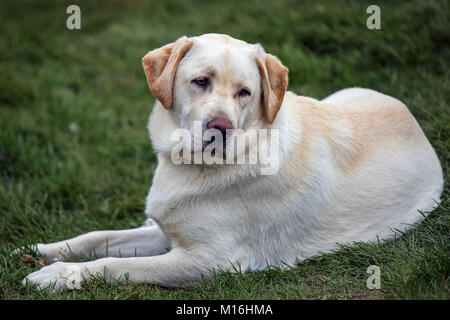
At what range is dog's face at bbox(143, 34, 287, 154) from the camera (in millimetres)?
3379

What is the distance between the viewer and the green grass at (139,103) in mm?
3580

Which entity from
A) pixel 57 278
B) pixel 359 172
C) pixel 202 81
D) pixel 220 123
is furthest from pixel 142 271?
pixel 359 172

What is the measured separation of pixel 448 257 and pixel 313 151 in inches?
42.9

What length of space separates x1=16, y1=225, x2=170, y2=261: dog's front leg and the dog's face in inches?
40.5

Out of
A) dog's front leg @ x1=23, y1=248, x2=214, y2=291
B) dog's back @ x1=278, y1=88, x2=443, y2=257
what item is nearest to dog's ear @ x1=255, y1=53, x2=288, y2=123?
dog's back @ x1=278, y1=88, x2=443, y2=257

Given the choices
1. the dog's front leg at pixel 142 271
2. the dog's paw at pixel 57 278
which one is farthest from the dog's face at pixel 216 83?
the dog's paw at pixel 57 278

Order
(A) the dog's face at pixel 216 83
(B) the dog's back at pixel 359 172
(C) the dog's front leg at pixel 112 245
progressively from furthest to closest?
(C) the dog's front leg at pixel 112 245
(B) the dog's back at pixel 359 172
(A) the dog's face at pixel 216 83

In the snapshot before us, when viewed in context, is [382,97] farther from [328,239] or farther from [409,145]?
[328,239]

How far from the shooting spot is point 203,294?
11.6 feet

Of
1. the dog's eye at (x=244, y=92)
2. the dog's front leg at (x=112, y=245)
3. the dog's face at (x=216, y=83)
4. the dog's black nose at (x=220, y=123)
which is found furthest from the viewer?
the dog's front leg at (x=112, y=245)

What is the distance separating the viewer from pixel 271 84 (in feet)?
11.9

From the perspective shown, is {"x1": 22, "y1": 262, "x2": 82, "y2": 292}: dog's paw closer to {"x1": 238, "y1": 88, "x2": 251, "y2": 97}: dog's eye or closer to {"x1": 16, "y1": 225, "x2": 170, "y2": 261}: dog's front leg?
{"x1": 16, "y1": 225, "x2": 170, "y2": 261}: dog's front leg

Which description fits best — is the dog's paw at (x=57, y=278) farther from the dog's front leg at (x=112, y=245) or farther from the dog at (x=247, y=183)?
the dog's front leg at (x=112, y=245)

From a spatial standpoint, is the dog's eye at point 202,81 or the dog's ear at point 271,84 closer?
the dog's eye at point 202,81
